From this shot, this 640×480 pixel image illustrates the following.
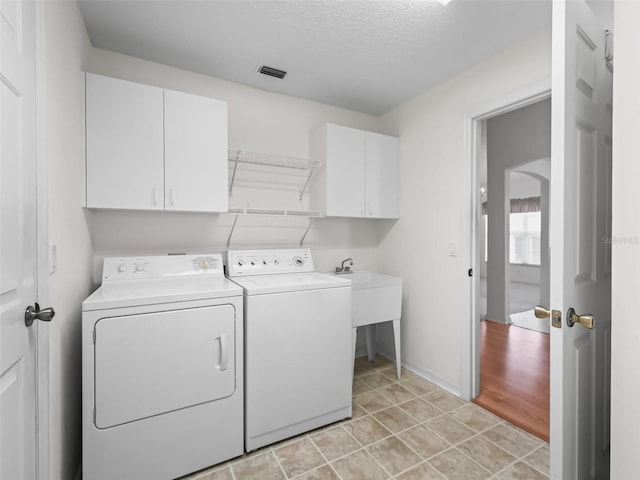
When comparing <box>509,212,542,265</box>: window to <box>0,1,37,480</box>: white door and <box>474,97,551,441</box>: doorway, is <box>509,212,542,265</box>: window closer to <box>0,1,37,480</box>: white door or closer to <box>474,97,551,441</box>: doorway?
<box>474,97,551,441</box>: doorway

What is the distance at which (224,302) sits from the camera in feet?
5.64

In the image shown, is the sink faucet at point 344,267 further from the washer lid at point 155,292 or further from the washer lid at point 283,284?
the washer lid at point 155,292

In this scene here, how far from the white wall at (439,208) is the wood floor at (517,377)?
344 mm

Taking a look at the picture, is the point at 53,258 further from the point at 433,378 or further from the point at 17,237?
the point at 433,378

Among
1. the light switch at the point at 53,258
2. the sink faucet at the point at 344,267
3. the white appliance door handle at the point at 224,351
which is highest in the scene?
the light switch at the point at 53,258

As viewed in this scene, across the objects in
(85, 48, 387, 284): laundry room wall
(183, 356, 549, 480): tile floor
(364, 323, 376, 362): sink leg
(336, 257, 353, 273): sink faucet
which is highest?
(85, 48, 387, 284): laundry room wall

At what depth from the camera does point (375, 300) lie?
2578mm

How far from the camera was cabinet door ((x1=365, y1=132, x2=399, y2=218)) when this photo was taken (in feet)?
9.30

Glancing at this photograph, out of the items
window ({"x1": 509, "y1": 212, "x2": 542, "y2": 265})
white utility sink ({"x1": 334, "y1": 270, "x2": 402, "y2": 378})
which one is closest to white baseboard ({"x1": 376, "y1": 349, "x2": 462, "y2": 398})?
white utility sink ({"x1": 334, "y1": 270, "x2": 402, "y2": 378})

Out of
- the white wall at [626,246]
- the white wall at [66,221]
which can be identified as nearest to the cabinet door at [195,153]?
the white wall at [66,221]

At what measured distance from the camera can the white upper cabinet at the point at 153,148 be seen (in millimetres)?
1836

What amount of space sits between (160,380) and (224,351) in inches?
12.6

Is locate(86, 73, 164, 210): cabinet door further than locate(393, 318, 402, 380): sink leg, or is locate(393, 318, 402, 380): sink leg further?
locate(393, 318, 402, 380): sink leg

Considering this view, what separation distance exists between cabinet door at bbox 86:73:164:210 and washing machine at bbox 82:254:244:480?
1.79ft
